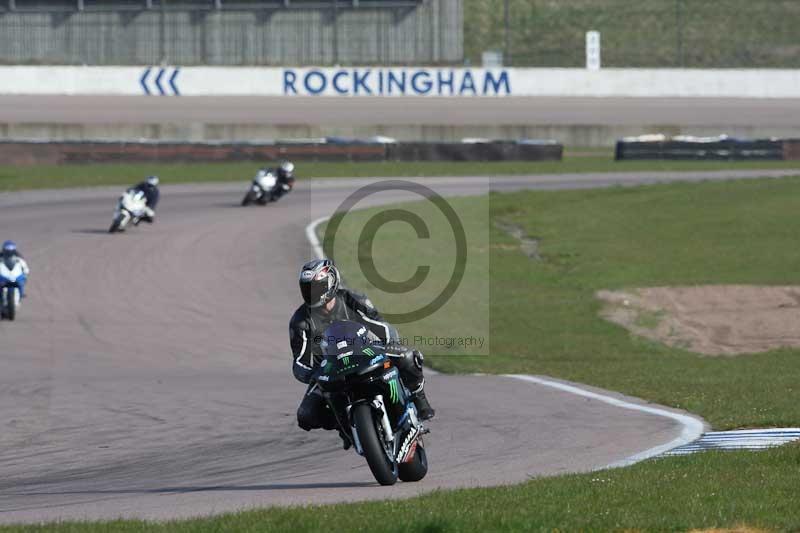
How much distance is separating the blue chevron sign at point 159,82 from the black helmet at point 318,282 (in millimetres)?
48087

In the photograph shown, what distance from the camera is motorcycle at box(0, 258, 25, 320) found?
21688 millimetres

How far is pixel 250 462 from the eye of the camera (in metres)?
11.4

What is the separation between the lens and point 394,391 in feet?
31.4

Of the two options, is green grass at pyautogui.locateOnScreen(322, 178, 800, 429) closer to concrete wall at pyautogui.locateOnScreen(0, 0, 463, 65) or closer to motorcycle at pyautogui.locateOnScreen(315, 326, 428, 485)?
motorcycle at pyautogui.locateOnScreen(315, 326, 428, 485)

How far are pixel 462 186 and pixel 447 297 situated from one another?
1642 centimetres

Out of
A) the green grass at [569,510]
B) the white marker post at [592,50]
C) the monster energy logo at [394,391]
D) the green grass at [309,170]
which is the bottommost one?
the green grass at [569,510]

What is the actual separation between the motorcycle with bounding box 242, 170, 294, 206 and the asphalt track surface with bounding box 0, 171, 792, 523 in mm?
4484

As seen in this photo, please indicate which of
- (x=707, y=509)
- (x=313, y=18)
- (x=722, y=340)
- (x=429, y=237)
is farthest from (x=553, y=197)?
(x=707, y=509)

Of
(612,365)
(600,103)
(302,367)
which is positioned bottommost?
(612,365)

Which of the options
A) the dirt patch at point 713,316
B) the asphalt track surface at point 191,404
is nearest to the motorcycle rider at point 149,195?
the asphalt track surface at point 191,404

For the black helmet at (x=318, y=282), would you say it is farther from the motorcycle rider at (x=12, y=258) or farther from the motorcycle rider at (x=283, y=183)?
the motorcycle rider at (x=283, y=183)

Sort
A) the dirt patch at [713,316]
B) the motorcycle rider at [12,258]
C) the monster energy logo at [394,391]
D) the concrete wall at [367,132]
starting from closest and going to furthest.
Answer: the monster energy logo at [394,391] → the dirt patch at [713,316] → the motorcycle rider at [12,258] → the concrete wall at [367,132]

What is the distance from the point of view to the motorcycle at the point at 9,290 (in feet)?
71.2

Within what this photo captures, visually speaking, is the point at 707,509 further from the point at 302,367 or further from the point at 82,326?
the point at 82,326
